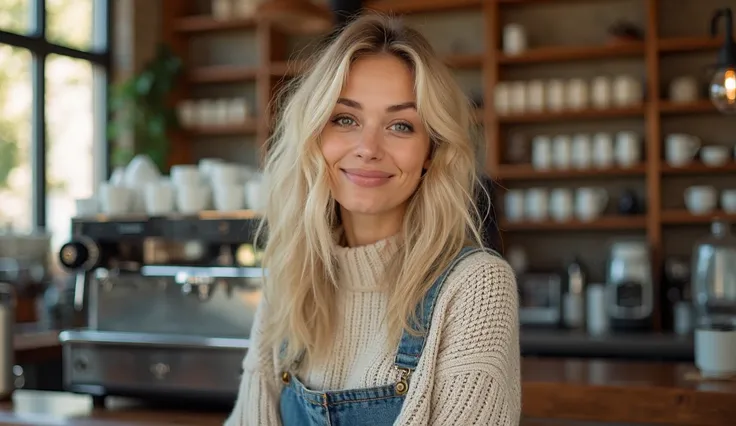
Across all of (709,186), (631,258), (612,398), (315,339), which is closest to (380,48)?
(315,339)

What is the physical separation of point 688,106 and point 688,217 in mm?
574

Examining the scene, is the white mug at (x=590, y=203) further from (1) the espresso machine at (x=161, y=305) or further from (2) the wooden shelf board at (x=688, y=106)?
(1) the espresso machine at (x=161, y=305)

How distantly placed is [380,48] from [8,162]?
3873mm

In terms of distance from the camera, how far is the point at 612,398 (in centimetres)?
205

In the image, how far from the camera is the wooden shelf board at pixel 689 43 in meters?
4.52

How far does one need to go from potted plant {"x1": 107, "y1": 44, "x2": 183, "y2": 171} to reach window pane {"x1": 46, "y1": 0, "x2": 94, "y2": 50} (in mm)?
365

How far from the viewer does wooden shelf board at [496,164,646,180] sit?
15.3ft

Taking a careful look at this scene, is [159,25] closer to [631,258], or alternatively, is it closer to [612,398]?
[631,258]

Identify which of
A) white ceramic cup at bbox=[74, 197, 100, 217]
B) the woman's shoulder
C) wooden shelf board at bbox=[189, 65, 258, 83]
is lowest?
the woman's shoulder

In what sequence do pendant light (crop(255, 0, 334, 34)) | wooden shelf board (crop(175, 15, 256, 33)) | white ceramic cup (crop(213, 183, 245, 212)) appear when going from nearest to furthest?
white ceramic cup (crop(213, 183, 245, 212))
pendant light (crop(255, 0, 334, 34))
wooden shelf board (crop(175, 15, 256, 33))

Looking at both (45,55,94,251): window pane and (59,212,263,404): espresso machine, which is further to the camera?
(45,55,94,251): window pane

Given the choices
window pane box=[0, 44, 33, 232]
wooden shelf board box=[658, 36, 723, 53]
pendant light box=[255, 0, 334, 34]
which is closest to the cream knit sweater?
pendant light box=[255, 0, 334, 34]

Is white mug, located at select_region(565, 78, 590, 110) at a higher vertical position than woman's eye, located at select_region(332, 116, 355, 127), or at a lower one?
higher

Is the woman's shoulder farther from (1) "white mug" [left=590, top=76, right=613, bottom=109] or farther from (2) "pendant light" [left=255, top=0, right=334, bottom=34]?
(1) "white mug" [left=590, top=76, right=613, bottom=109]
